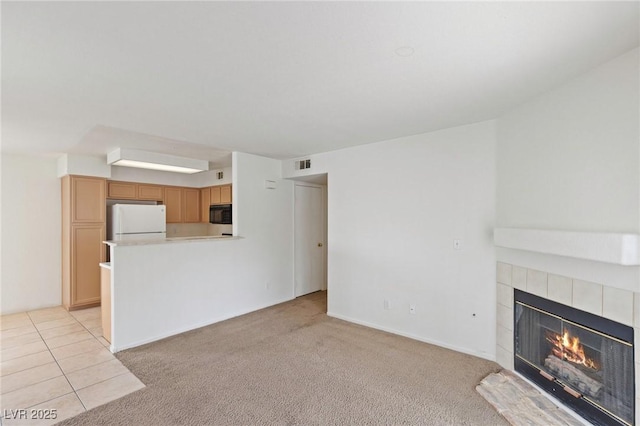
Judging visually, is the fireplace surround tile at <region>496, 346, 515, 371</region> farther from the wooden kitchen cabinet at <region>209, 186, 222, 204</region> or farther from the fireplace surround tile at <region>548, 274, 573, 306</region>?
the wooden kitchen cabinet at <region>209, 186, 222, 204</region>

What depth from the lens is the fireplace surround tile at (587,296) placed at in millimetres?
2006

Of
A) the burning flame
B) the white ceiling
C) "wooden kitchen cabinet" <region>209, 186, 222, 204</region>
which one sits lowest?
the burning flame

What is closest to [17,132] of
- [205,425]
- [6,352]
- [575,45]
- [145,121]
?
[145,121]

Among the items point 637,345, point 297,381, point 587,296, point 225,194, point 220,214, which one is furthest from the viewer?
point 225,194

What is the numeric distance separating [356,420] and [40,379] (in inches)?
111

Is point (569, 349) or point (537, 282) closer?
point (569, 349)

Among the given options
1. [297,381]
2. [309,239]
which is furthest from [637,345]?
[309,239]

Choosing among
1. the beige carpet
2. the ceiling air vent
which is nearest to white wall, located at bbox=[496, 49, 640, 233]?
the beige carpet

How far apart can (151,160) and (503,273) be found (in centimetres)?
Result: 466

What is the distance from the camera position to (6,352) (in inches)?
129

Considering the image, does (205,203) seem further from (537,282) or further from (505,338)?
(537,282)

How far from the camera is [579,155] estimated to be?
2154 millimetres

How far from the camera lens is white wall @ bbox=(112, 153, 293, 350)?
3426mm

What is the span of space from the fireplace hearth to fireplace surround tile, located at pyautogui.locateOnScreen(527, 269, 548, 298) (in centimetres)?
6
